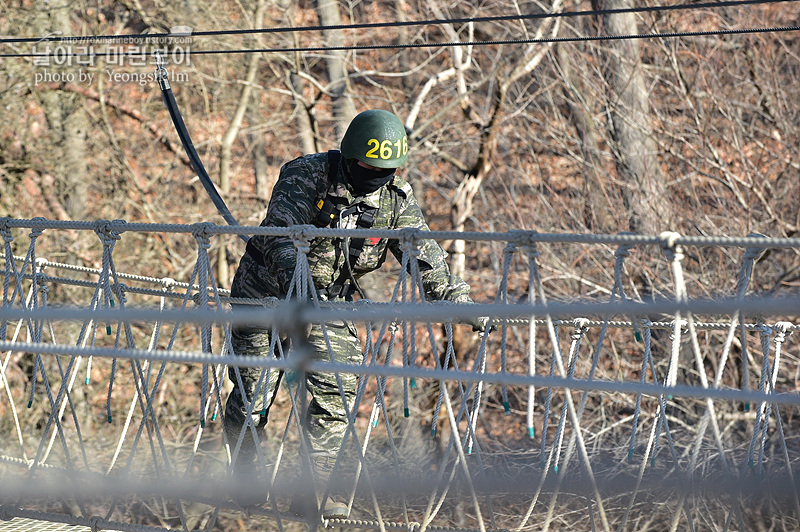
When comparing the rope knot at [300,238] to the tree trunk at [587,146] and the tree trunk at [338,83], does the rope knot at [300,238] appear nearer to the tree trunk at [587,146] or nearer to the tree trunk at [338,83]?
the tree trunk at [587,146]

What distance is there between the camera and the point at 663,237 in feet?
9.78

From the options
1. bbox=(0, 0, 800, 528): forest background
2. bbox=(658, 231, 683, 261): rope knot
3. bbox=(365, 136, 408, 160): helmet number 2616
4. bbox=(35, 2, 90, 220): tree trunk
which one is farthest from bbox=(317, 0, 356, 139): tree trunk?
bbox=(658, 231, 683, 261): rope knot

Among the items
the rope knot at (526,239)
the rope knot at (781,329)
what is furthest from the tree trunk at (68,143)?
the rope knot at (526,239)

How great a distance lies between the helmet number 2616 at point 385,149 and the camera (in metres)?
4.00

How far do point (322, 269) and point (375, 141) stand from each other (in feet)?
2.14

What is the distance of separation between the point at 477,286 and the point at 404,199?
6.80 metres

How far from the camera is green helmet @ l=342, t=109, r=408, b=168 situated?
4004 mm

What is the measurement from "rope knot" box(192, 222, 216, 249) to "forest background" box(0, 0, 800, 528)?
5.85 metres

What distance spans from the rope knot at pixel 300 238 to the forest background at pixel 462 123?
5858mm

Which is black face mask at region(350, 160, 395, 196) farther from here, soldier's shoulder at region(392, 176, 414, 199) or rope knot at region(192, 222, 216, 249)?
rope knot at region(192, 222, 216, 249)

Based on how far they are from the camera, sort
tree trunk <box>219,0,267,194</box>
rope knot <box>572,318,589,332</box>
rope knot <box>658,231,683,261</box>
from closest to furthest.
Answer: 1. rope knot <box>658,231,683,261</box>
2. rope knot <box>572,318,589,332</box>
3. tree trunk <box>219,0,267,194</box>

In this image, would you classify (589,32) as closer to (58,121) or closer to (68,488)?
(58,121)

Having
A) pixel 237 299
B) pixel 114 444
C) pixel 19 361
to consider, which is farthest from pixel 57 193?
pixel 237 299

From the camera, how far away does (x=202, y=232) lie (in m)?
3.71
